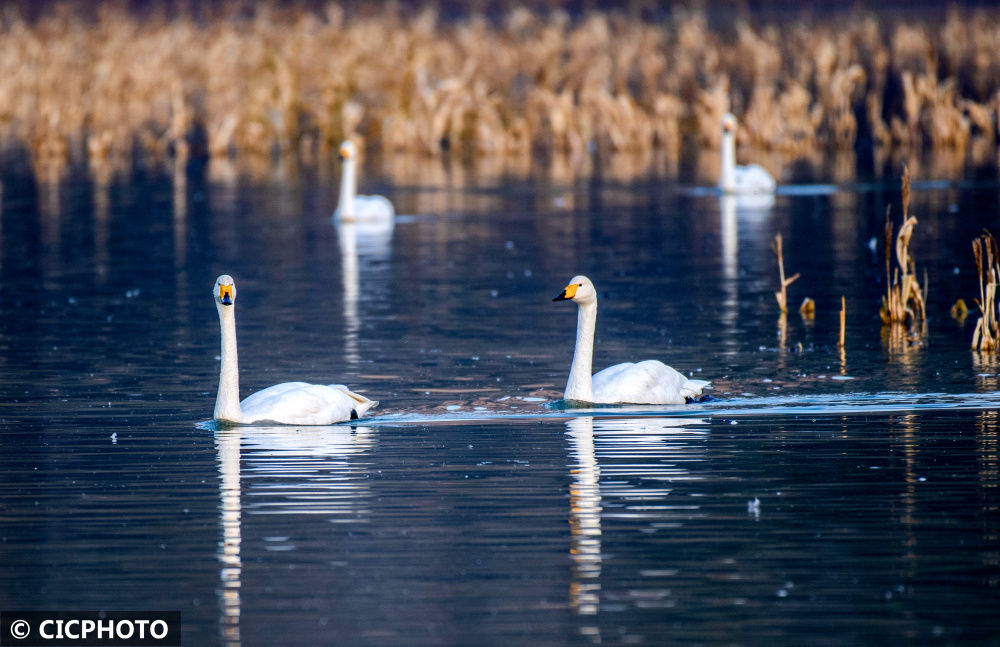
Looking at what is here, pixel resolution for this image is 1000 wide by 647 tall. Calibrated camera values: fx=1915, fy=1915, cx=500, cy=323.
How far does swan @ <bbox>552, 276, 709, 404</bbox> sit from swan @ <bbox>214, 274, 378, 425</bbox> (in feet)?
4.52

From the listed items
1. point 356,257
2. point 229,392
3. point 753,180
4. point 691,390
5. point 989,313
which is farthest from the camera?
point 753,180

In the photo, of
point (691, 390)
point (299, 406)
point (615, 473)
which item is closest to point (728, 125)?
point (691, 390)

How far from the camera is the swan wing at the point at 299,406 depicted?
11.3 meters

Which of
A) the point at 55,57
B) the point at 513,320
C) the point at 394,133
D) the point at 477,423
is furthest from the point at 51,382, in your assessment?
the point at 55,57

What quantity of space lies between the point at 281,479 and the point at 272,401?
160cm

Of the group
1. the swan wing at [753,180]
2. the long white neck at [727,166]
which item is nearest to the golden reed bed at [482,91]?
the long white neck at [727,166]

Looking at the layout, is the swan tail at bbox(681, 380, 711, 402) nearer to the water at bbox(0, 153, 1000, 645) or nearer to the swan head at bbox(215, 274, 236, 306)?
the water at bbox(0, 153, 1000, 645)

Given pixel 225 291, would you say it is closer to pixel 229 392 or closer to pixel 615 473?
pixel 229 392

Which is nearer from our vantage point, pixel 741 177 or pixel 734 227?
pixel 734 227

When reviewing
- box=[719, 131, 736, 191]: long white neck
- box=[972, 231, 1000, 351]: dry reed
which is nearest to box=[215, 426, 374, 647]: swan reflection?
box=[972, 231, 1000, 351]: dry reed

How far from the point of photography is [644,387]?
1170 cm

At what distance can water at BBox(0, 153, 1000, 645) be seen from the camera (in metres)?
7.46

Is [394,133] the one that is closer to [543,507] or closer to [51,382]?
[51,382]

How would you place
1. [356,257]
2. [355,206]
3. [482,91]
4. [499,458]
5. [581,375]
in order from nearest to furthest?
[499,458]
[581,375]
[356,257]
[355,206]
[482,91]
